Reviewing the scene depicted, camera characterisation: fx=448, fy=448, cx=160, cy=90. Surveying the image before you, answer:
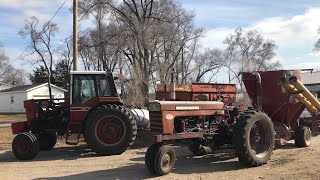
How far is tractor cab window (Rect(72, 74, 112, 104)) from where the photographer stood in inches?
535

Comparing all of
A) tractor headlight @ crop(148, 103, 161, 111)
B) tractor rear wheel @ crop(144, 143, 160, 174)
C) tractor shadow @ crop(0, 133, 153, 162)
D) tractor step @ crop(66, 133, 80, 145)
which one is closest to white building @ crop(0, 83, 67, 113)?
tractor shadow @ crop(0, 133, 153, 162)

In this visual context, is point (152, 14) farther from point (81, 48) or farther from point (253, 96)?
point (253, 96)

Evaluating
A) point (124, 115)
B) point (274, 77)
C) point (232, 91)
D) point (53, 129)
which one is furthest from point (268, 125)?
point (232, 91)

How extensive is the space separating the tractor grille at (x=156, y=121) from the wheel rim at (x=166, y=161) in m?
0.64

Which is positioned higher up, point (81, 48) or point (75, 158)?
point (81, 48)

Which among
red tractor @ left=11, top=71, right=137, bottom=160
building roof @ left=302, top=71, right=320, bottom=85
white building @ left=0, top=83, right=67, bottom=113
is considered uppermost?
building roof @ left=302, top=71, right=320, bottom=85

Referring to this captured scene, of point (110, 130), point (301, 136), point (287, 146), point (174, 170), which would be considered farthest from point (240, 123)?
point (110, 130)

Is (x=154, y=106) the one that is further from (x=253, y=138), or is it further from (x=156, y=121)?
(x=253, y=138)

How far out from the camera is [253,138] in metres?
11.1

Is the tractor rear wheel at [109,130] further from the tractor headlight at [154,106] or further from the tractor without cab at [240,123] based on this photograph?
the tractor headlight at [154,106]

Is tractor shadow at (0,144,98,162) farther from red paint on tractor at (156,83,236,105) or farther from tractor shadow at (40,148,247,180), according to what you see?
red paint on tractor at (156,83,236,105)

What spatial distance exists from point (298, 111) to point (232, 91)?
290 inches

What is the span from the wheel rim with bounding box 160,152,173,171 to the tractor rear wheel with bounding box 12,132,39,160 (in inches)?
186

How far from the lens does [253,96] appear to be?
14039 millimetres
